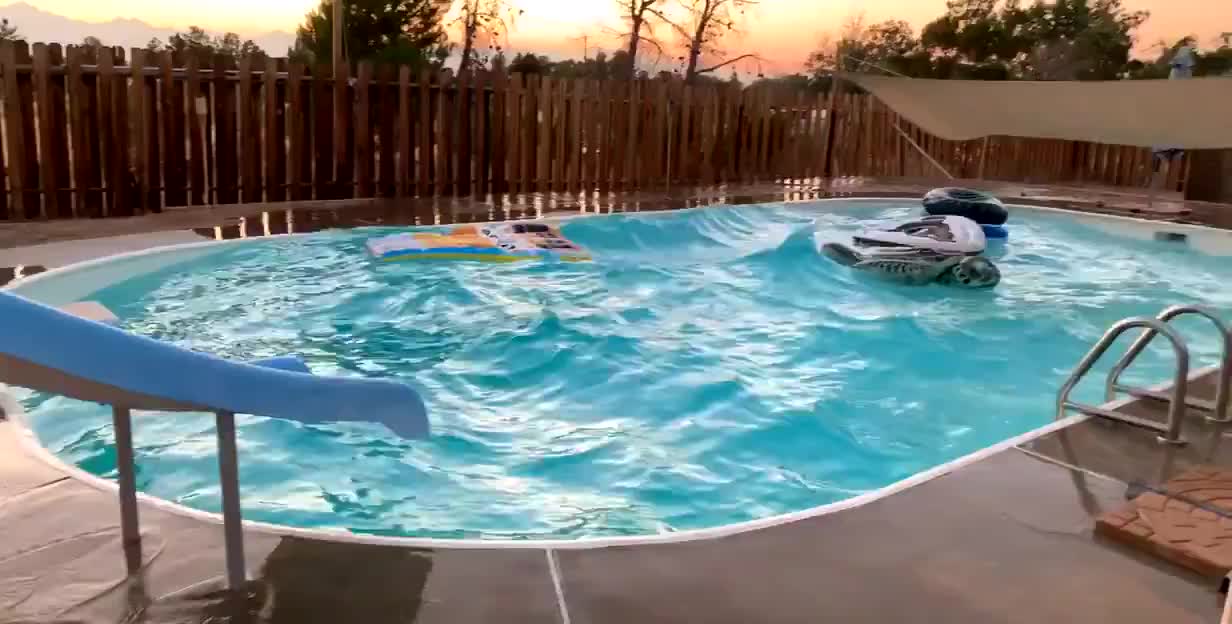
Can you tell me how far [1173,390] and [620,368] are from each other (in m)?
3.26

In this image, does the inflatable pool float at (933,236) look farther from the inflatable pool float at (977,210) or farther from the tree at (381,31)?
the tree at (381,31)

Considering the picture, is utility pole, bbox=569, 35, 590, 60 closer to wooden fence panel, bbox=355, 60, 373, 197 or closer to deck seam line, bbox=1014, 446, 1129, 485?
wooden fence panel, bbox=355, 60, 373, 197

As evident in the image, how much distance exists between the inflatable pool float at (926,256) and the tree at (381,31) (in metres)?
17.5

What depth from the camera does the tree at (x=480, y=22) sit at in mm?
25172

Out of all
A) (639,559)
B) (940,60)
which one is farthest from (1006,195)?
(940,60)

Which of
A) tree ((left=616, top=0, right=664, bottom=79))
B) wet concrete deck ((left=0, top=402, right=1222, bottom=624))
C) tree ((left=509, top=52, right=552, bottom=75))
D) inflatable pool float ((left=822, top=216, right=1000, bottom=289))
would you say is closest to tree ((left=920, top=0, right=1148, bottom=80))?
tree ((left=616, top=0, right=664, bottom=79))

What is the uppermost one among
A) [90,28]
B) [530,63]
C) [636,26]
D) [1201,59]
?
[636,26]

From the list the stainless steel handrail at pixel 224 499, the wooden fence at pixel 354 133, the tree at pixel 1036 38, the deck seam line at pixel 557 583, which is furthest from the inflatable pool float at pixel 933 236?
the tree at pixel 1036 38

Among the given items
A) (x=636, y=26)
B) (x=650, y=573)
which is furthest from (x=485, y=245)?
(x=636, y=26)

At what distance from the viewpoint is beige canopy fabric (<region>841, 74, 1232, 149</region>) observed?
8320 millimetres

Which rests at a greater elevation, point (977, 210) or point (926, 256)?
point (977, 210)

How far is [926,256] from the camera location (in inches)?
336

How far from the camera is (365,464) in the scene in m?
4.54

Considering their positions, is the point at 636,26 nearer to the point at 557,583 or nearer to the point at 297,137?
the point at 297,137
